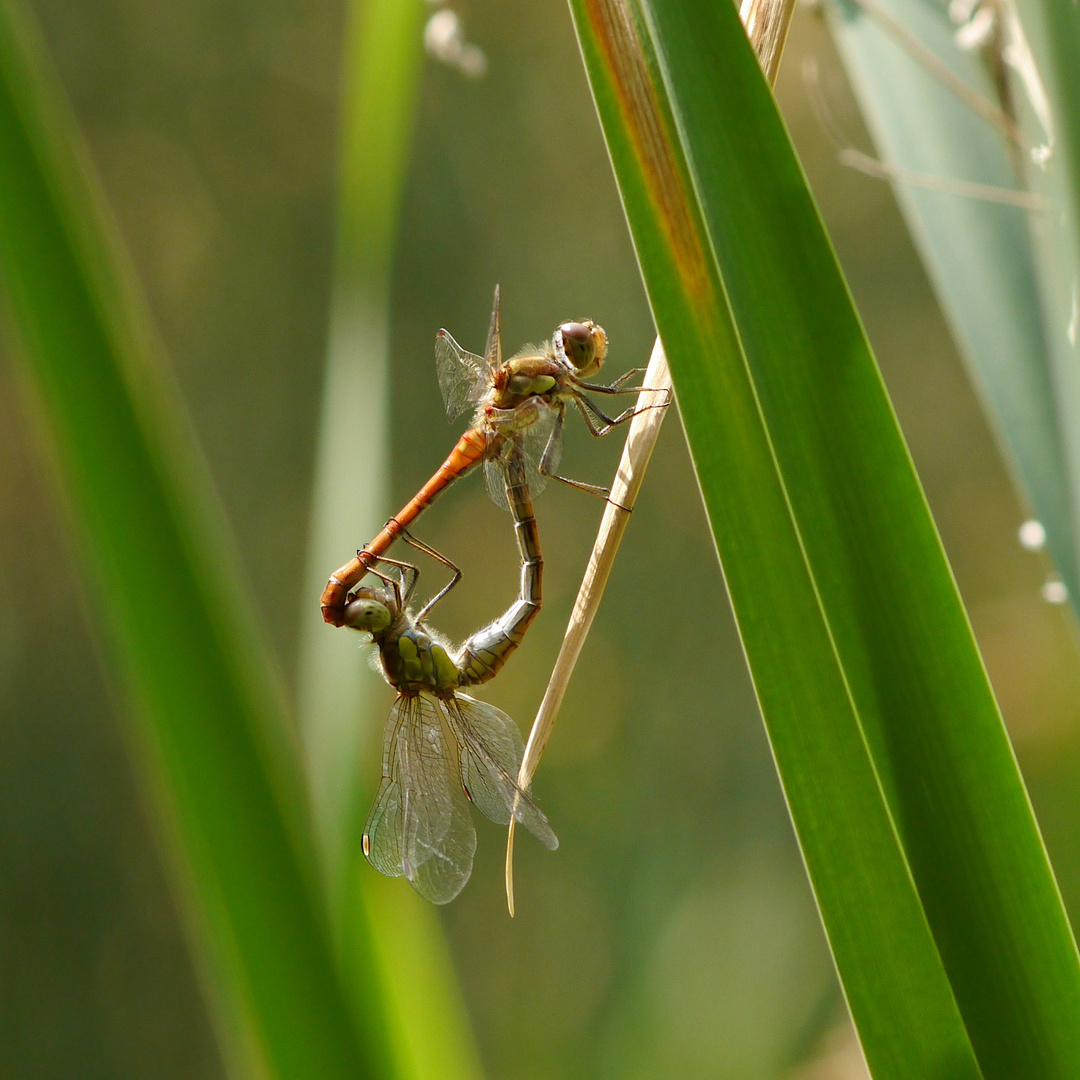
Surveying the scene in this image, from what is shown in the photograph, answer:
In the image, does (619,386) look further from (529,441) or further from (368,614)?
(368,614)

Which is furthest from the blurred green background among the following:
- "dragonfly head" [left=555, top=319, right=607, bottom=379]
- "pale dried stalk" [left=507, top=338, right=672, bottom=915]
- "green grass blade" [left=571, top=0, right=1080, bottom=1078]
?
"green grass blade" [left=571, top=0, right=1080, bottom=1078]

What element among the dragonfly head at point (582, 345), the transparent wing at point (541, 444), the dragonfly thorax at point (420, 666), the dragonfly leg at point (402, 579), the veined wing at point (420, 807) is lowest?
the veined wing at point (420, 807)

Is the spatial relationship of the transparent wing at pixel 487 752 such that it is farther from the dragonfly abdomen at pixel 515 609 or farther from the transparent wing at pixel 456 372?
the transparent wing at pixel 456 372

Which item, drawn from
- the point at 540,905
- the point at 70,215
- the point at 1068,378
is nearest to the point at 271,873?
the point at 70,215

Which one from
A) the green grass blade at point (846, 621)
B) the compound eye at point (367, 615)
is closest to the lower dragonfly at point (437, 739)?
the compound eye at point (367, 615)

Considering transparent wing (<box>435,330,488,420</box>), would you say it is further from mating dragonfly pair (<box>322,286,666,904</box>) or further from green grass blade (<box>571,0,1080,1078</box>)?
green grass blade (<box>571,0,1080,1078</box>)

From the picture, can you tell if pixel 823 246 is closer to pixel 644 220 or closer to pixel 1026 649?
pixel 644 220
